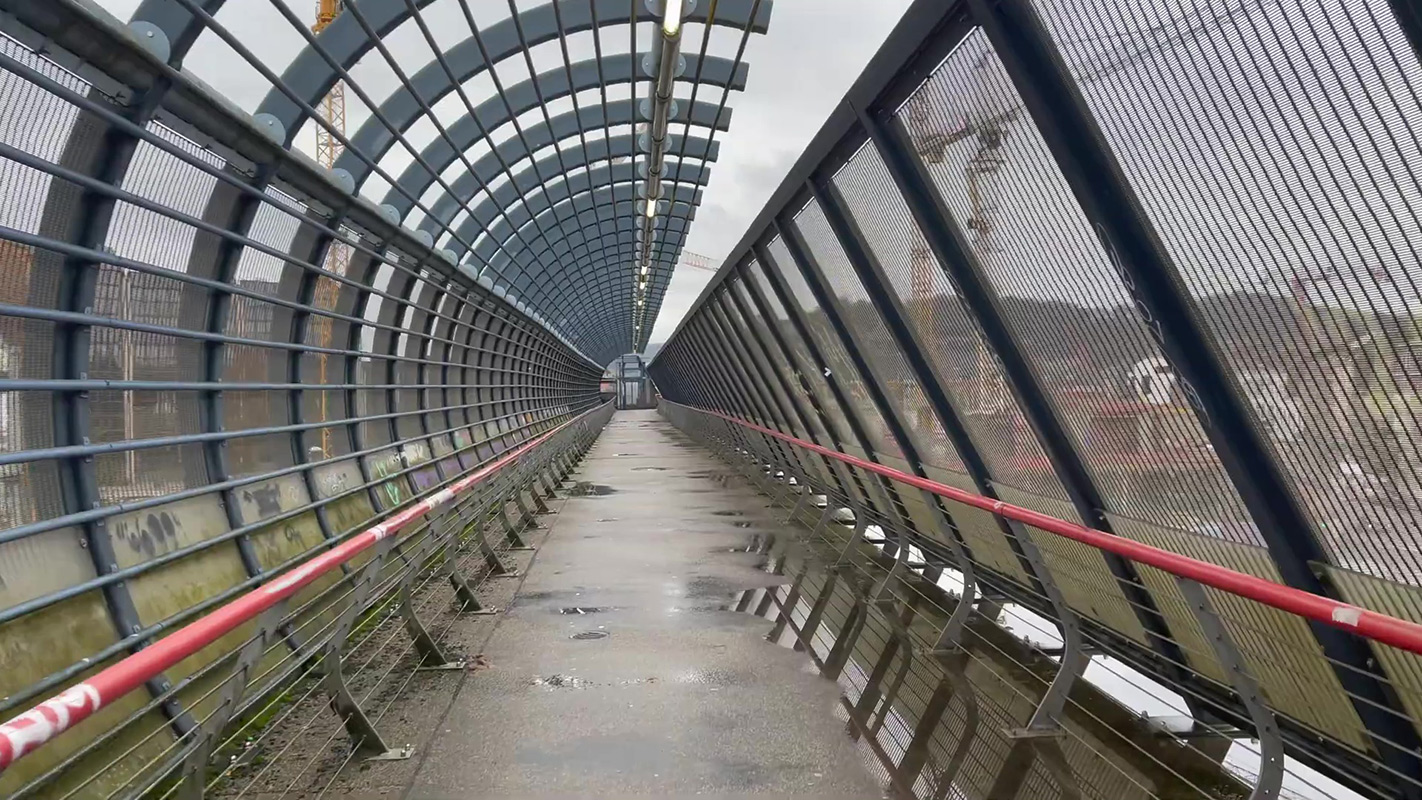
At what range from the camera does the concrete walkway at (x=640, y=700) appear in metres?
4.15

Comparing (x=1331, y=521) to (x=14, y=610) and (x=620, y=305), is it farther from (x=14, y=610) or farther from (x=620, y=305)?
(x=620, y=305)

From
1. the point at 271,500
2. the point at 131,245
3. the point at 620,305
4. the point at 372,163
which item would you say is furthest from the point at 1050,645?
the point at 620,305

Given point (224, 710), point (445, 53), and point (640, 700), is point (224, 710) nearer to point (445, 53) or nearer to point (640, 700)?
point (640, 700)

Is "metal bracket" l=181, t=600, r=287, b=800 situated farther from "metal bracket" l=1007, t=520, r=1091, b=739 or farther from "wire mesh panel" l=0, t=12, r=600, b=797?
"metal bracket" l=1007, t=520, r=1091, b=739

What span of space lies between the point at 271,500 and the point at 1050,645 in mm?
5089

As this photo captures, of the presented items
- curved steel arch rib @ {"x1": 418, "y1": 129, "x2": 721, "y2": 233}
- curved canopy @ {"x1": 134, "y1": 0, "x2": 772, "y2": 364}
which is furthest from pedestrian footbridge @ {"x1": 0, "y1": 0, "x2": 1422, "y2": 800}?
curved steel arch rib @ {"x1": 418, "y1": 129, "x2": 721, "y2": 233}

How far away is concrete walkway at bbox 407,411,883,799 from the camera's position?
13.6 ft

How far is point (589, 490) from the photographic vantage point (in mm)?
16859

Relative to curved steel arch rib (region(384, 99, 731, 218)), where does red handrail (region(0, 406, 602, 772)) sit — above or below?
below

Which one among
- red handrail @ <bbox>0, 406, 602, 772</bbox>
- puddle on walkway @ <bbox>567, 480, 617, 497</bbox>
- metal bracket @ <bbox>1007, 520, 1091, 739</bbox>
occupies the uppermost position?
metal bracket @ <bbox>1007, 520, 1091, 739</bbox>

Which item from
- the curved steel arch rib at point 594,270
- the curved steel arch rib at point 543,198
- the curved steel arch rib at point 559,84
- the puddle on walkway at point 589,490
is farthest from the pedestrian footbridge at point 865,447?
the curved steel arch rib at point 594,270

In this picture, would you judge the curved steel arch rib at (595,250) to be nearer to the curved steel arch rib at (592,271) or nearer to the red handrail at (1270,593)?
the curved steel arch rib at (592,271)

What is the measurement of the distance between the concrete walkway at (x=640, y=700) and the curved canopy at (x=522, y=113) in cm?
348

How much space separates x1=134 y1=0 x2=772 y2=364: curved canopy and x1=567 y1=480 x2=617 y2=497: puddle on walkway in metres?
3.64
